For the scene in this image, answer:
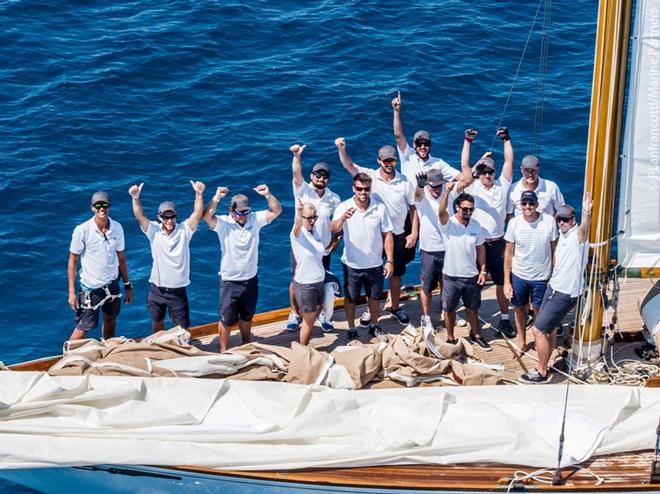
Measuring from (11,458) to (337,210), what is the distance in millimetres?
5635

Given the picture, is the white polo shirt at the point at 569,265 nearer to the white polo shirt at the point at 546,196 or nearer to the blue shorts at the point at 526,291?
the blue shorts at the point at 526,291

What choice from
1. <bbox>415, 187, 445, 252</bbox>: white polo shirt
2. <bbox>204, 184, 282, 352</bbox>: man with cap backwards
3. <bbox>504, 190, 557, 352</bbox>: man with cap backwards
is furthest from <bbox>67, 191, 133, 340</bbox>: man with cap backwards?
<bbox>504, 190, 557, 352</bbox>: man with cap backwards

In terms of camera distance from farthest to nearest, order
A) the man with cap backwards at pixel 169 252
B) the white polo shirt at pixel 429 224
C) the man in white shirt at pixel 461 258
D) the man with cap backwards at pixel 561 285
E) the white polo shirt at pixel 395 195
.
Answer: the white polo shirt at pixel 395 195 < the white polo shirt at pixel 429 224 < the man in white shirt at pixel 461 258 < the man with cap backwards at pixel 169 252 < the man with cap backwards at pixel 561 285

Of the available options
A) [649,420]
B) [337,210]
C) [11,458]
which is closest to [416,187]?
[337,210]

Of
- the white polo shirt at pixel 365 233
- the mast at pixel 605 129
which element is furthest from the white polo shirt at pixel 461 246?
the mast at pixel 605 129

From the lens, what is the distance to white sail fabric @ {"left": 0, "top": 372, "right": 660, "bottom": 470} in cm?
1398

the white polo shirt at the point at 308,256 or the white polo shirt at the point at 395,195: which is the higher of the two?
the white polo shirt at the point at 395,195

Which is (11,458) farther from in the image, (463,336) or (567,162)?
(567,162)

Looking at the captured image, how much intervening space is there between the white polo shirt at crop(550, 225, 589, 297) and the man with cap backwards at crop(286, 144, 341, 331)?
3259 millimetres

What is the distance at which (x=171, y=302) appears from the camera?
16766 mm

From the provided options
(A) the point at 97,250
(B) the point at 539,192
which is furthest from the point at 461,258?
(A) the point at 97,250

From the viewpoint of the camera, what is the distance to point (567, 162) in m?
24.7

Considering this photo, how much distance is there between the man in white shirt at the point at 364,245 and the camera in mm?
16906

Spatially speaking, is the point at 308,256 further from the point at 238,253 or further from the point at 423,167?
the point at 423,167
